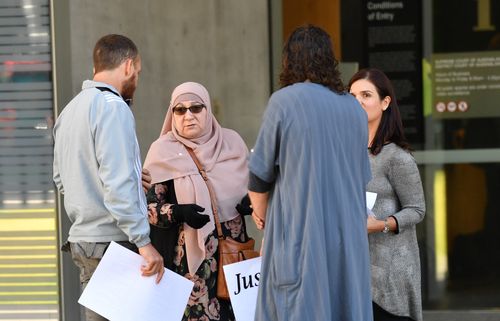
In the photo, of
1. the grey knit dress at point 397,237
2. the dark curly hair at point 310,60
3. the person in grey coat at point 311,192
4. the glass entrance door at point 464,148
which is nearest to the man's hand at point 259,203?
the person in grey coat at point 311,192

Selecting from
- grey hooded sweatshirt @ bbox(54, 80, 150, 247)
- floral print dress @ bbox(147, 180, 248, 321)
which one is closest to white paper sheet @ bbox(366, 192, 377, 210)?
floral print dress @ bbox(147, 180, 248, 321)

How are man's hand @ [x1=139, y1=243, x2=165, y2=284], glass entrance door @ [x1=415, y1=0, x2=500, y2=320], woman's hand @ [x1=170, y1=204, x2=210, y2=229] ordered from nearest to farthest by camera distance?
1. man's hand @ [x1=139, y1=243, x2=165, y2=284]
2. woman's hand @ [x1=170, y1=204, x2=210, y2=229]
3. glass entrance door @ [x1=415, y1=0, x2=500, y2=320]

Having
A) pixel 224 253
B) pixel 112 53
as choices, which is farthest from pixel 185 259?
pixel 112 53

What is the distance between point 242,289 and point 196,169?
627 millimetres

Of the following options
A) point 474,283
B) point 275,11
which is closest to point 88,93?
point 275,11

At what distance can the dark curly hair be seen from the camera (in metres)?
3.55

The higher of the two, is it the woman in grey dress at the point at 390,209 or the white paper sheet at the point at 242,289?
the woman in grey dress at the point at 390,209

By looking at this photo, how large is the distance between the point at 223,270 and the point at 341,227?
109cm

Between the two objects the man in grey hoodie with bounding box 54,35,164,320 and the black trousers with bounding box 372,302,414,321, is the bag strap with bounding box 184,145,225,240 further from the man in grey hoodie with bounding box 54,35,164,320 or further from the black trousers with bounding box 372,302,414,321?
the black trousers with bounding box 372,302,414,321

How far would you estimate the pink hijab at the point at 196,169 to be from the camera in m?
4.45

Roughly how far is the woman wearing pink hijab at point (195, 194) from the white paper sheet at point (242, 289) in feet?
0.50

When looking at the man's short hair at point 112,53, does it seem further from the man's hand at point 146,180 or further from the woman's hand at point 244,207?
the woman's hand at point 244,207

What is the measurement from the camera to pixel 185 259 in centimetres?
449

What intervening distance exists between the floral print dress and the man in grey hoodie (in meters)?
0.36
